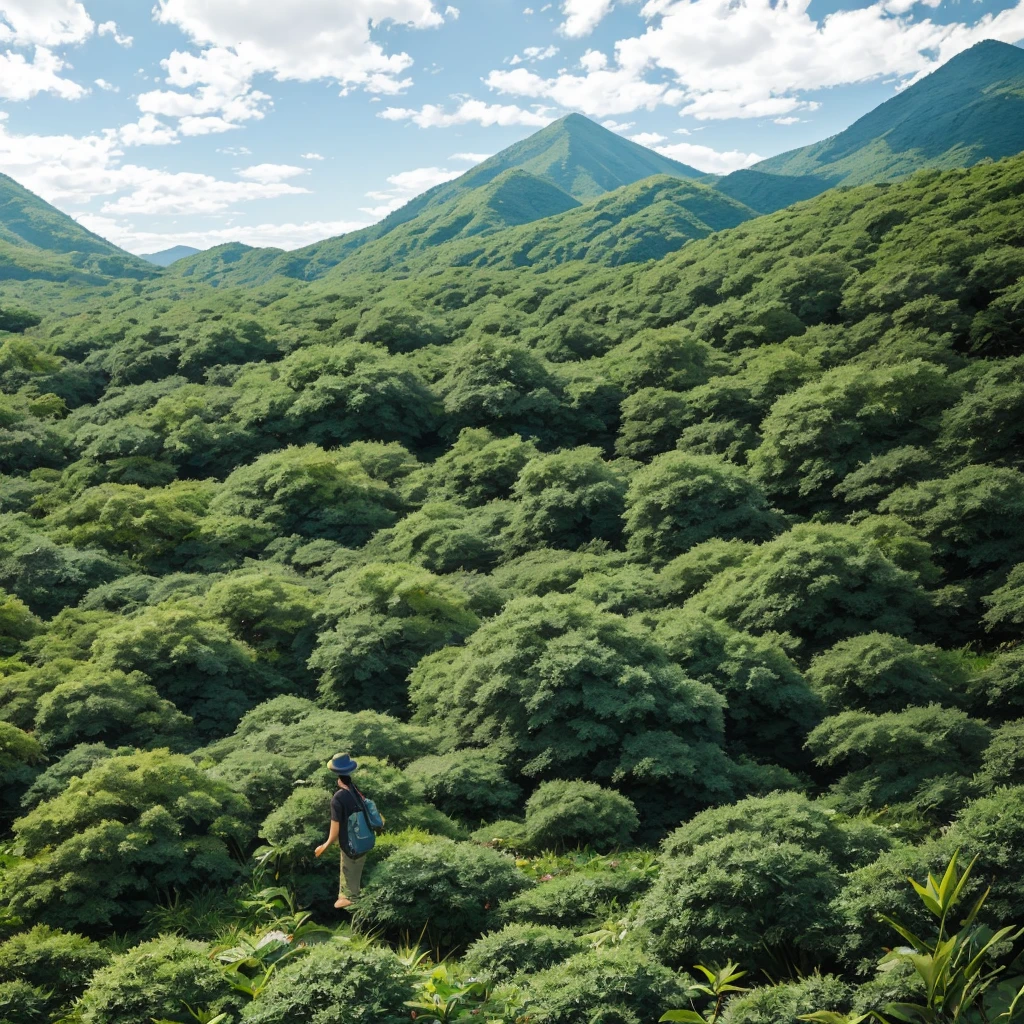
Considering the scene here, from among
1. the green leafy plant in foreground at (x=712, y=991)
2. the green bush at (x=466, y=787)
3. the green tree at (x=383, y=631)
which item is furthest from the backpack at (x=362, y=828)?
the green tree at (x=383, y=631)

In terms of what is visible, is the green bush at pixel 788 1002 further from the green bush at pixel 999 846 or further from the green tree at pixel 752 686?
the green tree at pixel 752 686

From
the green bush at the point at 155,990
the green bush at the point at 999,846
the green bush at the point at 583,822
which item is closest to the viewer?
the green bush at the point at 999,846

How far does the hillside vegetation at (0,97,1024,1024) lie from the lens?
20.3 ft

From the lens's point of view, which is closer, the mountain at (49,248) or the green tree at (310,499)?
the green tree at (310,499)

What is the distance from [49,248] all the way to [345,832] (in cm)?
19481

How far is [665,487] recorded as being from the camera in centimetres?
2008

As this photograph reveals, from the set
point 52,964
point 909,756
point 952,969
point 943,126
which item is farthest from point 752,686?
point 943,126

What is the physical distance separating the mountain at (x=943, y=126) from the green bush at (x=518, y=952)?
4802 inches

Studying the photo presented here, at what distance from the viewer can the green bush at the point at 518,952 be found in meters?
6.43

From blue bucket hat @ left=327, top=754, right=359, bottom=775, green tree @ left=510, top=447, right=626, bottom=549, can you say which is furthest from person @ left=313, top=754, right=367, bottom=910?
green tree @ left=510, top=447, right=626, bottom=549

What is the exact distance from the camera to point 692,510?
1981 centimetres

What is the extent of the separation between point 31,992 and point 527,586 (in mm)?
12984

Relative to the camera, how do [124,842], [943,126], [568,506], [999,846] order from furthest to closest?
[943,126]
[568,506]
[124,842]
[999,846]

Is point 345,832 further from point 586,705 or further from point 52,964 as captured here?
point 586,705
